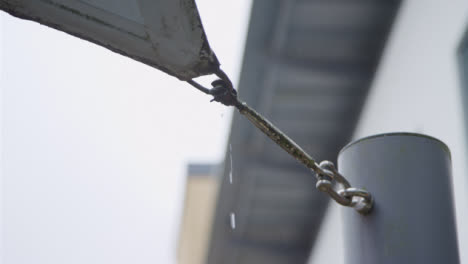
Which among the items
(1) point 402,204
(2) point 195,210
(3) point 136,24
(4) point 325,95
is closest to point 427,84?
(4) point 325,95

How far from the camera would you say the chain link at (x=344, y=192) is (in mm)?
2111

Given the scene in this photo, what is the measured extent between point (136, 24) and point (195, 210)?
9886 mm

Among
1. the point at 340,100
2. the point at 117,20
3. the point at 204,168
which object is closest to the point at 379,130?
the point at 340,100

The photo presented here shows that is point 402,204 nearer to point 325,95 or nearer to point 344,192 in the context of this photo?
point 344,192

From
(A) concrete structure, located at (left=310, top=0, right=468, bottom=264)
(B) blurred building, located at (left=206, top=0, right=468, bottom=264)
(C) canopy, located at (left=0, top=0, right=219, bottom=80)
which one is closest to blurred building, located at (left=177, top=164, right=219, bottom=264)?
(B) blurred building, located at (left=206, top=0, right=468, bottom=264)

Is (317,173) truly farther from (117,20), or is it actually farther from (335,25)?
(335,25)

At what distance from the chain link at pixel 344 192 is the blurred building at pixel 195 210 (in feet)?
24.5

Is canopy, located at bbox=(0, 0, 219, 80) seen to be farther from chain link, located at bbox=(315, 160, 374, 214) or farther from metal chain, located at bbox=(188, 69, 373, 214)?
chain link, located at bbox=(315, 160, 374, 214)

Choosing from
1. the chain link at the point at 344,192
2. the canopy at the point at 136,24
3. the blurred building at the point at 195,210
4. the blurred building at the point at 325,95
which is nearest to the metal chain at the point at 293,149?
the chain link at the point at 344,192

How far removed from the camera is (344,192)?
2.12 meters

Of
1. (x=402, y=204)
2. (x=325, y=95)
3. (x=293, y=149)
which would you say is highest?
(x=325, y=95)

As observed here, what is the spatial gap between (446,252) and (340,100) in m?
3.51

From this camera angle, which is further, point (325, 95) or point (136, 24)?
point (325, 95)

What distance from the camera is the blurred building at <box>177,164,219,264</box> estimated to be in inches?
423
